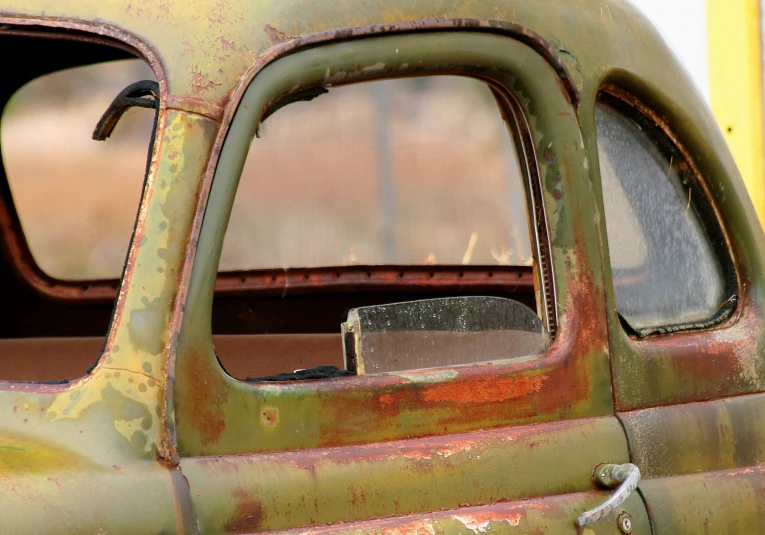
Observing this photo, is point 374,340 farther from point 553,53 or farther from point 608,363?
point 553,53

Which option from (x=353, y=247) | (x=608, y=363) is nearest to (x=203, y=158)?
(x=608, y=363)

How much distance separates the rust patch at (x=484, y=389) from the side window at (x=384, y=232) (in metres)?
0.09

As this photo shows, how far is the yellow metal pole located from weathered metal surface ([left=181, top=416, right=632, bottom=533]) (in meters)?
4.78

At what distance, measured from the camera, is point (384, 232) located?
2.81 metres

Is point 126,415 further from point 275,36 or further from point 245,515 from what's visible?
point 275,36

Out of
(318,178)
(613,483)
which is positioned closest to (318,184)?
(318,178)

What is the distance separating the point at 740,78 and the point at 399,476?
16.9 feet

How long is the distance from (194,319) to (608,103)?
0.97 meters

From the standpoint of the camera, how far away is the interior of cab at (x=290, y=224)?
2.46 metres

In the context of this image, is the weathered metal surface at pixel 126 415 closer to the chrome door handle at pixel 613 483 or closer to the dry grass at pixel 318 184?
the dry grass at pixel 318 184

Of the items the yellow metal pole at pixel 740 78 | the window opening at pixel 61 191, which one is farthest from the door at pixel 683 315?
the yellow metal pole at pixel 740 78

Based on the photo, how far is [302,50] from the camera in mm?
1710

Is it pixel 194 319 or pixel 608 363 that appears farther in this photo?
pixel 608 363

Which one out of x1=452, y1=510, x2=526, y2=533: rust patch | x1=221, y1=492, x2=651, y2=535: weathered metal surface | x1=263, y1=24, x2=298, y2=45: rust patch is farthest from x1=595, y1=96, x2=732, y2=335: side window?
x1=263, y1=24, x2=298, y2=45: rust patch
